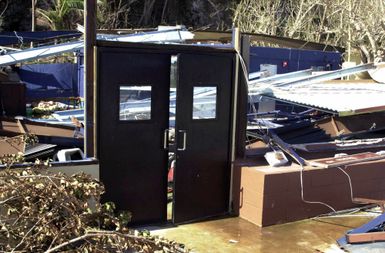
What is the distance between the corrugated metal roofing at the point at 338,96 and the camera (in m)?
7.30

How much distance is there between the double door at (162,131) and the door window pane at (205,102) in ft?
0.04

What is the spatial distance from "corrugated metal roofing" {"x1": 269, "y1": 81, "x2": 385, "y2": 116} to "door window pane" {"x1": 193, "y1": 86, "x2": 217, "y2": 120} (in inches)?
47.0

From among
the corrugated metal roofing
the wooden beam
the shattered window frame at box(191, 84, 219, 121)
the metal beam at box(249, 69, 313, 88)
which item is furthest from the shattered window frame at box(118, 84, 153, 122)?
the metal beam at box(249, 69, 313, 88)

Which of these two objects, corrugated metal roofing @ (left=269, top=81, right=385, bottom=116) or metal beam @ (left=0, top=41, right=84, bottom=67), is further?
metal beam @ (left=0, top=41, right=84, bottom=67)

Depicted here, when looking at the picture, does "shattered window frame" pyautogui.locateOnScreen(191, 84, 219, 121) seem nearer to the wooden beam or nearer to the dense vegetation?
the wooden beam

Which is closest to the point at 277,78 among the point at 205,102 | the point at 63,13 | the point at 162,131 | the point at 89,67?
the point at 205,102

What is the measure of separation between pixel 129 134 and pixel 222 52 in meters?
1.76

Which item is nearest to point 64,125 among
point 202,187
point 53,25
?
point 202,187

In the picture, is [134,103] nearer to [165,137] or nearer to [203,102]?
[165,137]

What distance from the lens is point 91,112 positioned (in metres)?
6.22

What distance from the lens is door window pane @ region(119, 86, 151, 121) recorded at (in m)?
6.42

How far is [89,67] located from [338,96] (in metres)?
4.29

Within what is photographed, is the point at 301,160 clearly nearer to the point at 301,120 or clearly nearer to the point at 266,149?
the point at 266,149

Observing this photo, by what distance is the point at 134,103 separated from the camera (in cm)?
653
